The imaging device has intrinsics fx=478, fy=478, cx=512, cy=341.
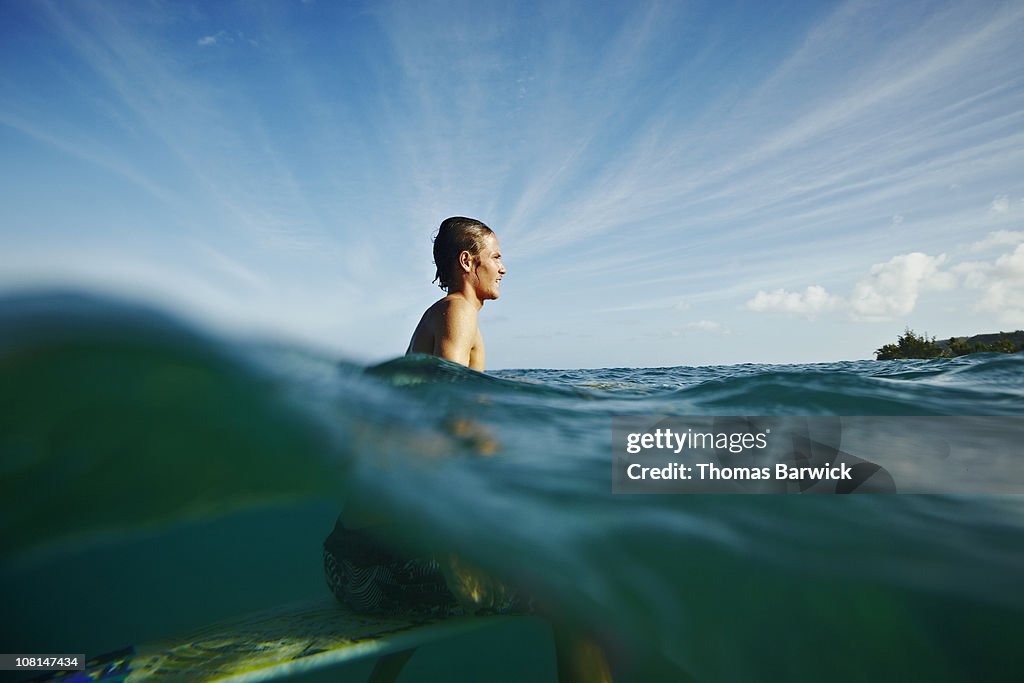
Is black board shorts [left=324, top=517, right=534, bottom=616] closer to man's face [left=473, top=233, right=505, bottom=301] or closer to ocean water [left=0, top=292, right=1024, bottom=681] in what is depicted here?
ocean water [left=0, top=292, right=1024, bottom=681]

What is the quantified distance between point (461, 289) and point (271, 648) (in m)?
2.70

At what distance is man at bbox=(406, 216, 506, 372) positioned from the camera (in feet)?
12.4

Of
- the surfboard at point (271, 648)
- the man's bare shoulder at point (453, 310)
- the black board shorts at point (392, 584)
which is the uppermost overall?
the man's bare shoulder at point (453, 310)

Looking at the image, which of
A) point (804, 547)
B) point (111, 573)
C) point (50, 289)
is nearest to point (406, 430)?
point (50, 289)

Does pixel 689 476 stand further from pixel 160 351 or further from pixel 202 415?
pixel 160 351

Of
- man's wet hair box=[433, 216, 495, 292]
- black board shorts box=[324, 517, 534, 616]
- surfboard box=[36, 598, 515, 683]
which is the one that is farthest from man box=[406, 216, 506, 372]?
surfboard box=[36, 598, 515, 683]

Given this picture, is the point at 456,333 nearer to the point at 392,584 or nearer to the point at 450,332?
the point at 450,332

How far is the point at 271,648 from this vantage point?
241cm

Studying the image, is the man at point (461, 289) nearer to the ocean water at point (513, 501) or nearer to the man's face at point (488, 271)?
the man's face at point (488, 271)
